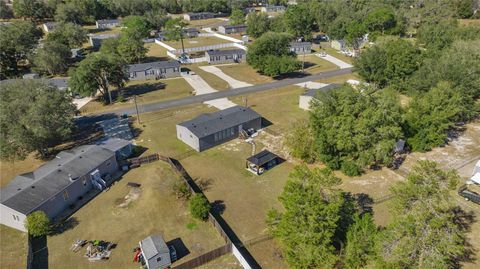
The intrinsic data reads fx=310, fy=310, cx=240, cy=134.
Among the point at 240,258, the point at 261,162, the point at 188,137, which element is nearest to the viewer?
the point at 240,258

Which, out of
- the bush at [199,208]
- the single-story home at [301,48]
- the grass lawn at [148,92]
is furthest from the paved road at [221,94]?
the bush at [199,208]

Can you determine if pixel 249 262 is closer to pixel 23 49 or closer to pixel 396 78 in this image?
pixel 396 78

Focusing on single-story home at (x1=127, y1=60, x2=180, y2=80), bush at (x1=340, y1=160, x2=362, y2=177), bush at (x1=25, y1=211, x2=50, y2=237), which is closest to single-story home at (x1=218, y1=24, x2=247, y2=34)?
single-story home at (x1=127, y1=60, x2=180, y2=80)

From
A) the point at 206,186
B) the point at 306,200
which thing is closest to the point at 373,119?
the point at 306,200

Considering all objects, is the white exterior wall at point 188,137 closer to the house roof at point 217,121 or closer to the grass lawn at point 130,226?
the house roof at point 217,121

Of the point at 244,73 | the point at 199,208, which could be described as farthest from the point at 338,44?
the point at 199,208

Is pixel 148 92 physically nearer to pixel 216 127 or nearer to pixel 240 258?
pixel 216 127
